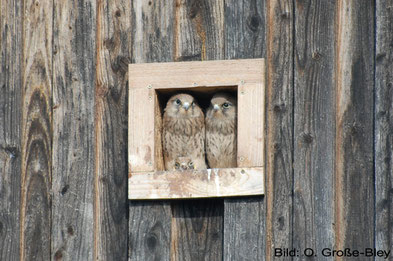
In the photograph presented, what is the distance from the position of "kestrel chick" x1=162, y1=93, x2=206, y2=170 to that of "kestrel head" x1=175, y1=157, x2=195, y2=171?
23 millimetres

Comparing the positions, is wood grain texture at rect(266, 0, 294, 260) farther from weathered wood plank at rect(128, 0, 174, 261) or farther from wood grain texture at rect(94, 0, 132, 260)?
wood grain texture at rect(94, 0, 132, 260)

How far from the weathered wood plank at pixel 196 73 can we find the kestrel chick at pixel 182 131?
34cm

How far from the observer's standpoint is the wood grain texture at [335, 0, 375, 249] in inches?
236

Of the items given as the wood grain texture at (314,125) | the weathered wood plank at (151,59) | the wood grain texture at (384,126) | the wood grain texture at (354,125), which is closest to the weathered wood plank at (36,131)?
the weathered wood plank at (151,59)

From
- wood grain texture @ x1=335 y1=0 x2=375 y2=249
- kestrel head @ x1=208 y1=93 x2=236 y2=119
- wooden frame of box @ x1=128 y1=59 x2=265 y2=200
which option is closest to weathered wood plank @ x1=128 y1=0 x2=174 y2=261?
wooden frame of box @ x1=128 y1=59 x2=265 y2=200

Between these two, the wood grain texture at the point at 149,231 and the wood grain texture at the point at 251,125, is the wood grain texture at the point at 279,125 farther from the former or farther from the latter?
the wood grain texture at the point at 149,231

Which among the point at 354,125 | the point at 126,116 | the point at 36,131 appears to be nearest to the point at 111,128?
the point at 126,116

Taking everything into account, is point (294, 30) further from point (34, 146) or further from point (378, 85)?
point (34, 146)

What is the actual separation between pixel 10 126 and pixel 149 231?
1.14 m

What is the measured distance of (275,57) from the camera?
20.7 feet

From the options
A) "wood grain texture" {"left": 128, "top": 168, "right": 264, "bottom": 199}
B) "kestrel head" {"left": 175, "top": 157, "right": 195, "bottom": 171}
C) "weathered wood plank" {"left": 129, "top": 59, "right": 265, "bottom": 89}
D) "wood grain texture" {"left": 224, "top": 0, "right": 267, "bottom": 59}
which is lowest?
"wood grain texture" {"left": 128, "top": 168, "right": 264, "bottom": 199}

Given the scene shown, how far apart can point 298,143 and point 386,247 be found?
79 centimetres

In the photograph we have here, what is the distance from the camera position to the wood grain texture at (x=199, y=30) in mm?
6422

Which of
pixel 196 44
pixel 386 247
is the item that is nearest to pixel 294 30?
pixel 196 44
